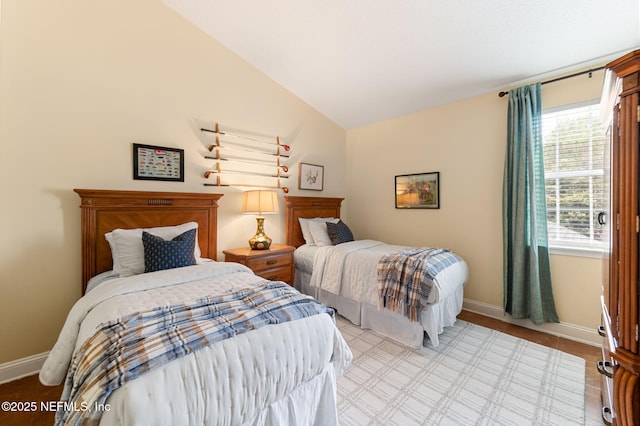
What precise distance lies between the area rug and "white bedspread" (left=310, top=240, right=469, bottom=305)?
49 cm

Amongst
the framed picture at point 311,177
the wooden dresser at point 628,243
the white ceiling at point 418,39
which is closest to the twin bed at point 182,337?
the wooden dresser at point 628,243

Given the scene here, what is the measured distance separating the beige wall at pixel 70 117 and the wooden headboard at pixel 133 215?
0.11 meters

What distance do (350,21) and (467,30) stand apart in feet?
3.43

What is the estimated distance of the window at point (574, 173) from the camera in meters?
2.47

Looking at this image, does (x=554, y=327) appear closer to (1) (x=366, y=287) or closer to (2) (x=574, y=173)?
(2) (x=574, y=173)

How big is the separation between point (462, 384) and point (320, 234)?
2.17m

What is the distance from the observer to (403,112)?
3.81m

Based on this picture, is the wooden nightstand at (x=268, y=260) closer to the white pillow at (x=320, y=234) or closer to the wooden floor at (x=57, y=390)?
the white pillow at (x=320, y=234)

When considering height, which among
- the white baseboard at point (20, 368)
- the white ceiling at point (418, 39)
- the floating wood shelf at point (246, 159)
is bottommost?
the white baseboard at point (20, 368)

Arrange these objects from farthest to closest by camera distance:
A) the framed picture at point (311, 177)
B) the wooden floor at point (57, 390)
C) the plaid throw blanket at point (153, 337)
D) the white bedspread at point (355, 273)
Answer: the framed picture at point (311, 177)
the white bedspread at point (355, 273)
the wooden floor at point (57, 390)
the plaid throw blanket at point (153, 337)

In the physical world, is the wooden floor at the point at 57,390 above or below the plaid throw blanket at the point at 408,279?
below

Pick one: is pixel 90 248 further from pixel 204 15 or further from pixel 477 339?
pixel 477 339

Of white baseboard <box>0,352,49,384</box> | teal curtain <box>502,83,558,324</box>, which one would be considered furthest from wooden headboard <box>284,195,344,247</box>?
white baseboard <box>0,352,49,384</box>

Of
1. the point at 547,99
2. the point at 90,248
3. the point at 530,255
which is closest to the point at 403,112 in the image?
the point at 547,99
